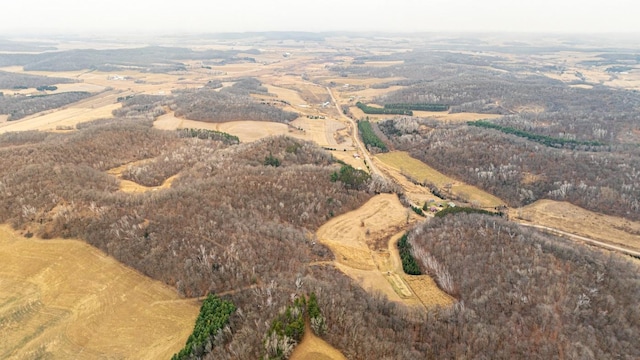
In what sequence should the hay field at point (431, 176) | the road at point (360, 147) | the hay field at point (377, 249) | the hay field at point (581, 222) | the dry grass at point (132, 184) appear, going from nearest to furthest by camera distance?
the hay field at point (377, 249)
the hay field at point (581, 222)
the dry grass at point (132, 184)
the hay field at point (431, 176)
the road at point (360, 147)

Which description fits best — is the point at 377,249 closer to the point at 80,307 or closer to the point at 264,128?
the point at 80,307

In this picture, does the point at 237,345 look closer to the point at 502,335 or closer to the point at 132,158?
the point at 502,335

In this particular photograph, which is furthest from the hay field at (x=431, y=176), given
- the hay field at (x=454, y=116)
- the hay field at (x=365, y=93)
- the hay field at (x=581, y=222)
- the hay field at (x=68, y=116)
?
the hay field at (x=68, y=116)

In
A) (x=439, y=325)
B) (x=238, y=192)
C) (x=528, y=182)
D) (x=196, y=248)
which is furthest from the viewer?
(x=528, y=182)

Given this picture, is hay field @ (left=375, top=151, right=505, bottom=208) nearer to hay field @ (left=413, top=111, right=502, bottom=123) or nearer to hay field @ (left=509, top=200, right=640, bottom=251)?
hay field @ (left=509, top=200, right=640, bottom=251)

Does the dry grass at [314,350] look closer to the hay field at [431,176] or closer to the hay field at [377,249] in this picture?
the hay field at [377,249]

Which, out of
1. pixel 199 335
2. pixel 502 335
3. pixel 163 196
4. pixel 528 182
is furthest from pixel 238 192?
pixel 528 182
